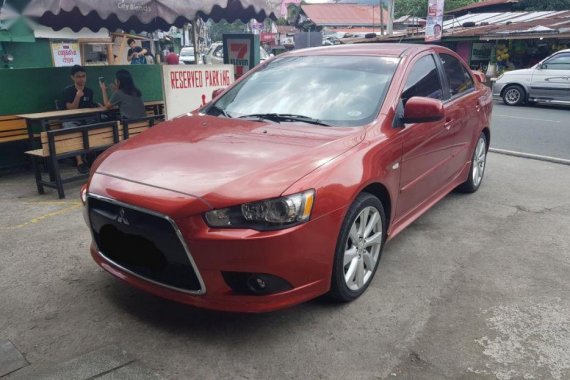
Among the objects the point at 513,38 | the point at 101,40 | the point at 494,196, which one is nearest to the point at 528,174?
the point at 494,196

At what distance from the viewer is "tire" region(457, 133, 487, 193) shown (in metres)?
5.46

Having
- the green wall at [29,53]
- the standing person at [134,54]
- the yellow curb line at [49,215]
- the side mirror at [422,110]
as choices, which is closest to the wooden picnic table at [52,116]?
the yellow curb line at [49,215]

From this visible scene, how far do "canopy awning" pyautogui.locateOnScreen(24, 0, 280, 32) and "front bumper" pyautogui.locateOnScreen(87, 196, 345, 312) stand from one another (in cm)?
488

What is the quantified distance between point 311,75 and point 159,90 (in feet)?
18.2

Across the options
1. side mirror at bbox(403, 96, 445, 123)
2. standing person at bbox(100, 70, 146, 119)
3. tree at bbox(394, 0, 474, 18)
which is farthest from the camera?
tree at bbox(394, 0, 474, 18)

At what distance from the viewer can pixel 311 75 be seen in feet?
13.0

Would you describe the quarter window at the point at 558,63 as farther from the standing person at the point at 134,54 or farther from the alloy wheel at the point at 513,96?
the standing person at the point at 134,54

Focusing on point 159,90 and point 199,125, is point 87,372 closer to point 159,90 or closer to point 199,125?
point 199,125

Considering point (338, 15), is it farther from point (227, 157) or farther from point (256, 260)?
point (256, 260)

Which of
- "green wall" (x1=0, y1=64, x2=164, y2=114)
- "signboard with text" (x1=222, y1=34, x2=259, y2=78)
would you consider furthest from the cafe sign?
"green wall" (x1=0, y1=64, x2=164, y2=114)

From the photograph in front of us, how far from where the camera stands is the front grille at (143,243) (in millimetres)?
2639

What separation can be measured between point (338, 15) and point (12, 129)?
60.9 m

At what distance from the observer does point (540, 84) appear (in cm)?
1456

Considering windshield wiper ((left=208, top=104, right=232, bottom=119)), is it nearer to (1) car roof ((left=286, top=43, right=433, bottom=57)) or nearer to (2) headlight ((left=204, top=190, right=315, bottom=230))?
(1) car roof ((left=286, top=43, right=433, bottom=57))
